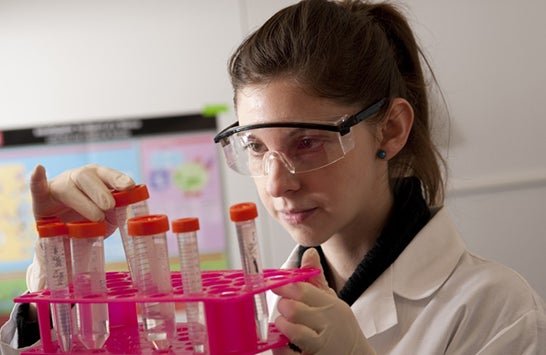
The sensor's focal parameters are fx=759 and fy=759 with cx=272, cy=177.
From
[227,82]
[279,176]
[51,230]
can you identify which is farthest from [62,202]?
[227,82]

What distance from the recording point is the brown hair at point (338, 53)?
1375mm

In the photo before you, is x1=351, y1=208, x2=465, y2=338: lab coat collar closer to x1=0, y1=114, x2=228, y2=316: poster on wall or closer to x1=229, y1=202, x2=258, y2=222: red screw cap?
x1=229, y1=202, x2=258, y2=222: red screw cap

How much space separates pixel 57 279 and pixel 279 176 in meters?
0.42

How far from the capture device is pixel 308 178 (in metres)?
1.32

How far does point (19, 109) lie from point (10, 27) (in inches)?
12.0

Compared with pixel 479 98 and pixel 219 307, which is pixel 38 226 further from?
pixel 479 98

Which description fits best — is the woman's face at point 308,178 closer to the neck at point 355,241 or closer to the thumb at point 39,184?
the neck at point 355,241

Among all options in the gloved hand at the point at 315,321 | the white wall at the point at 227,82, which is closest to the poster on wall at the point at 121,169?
the white wall at the point at 227,82

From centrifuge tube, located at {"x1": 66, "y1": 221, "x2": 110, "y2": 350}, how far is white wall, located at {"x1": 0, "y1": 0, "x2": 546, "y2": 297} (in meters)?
1.76

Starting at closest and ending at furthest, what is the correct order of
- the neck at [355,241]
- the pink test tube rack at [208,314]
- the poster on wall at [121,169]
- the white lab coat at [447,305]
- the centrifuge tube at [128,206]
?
1. the pink test tube rack at [208,314]
2. the centrifuge tube at [128,206]
3. the white lab coat at [447,305]
4. the neck at [355,241]
5. the poster on wall at [121,169]

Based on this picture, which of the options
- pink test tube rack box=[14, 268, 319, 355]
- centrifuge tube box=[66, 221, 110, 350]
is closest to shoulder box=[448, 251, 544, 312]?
pink test tube rack box=[14, 268, 319, 355]

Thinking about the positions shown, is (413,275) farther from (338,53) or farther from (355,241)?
(338,53)

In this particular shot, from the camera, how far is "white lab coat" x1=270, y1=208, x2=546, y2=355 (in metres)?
1.29

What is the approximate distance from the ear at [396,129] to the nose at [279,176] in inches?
9.3
